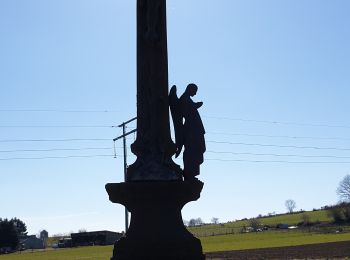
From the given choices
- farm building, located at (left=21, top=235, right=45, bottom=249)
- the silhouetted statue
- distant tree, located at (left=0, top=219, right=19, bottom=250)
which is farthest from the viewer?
farm building, located at (left=21, top=235, right=45, bottom=249)

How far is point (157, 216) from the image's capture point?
8508 mm

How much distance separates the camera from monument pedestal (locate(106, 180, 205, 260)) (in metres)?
8.34

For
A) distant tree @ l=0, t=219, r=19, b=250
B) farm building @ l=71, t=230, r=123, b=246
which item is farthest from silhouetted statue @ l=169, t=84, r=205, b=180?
farm building @ l=71, t=230, r=123, b=246

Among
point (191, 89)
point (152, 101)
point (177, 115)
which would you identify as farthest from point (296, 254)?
point (152, 101)

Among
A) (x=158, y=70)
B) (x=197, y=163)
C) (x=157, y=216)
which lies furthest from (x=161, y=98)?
(x=157, y=216)

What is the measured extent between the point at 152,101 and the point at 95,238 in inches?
3380

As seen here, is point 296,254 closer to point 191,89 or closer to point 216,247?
point 216,247

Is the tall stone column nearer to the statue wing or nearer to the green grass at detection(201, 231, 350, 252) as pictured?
the statue wing

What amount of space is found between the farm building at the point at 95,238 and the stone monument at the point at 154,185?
270 ft

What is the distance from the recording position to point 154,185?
27.5 ft

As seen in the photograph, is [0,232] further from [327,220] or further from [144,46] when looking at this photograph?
[144,46]

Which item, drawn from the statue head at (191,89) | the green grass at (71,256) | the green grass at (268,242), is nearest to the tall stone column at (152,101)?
the statue head at (191,89)

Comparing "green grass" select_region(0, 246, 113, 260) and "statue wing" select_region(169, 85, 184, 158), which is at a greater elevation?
"statue wing" select_region(169, 85, 184, 158)

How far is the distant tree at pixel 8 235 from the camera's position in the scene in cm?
8438
